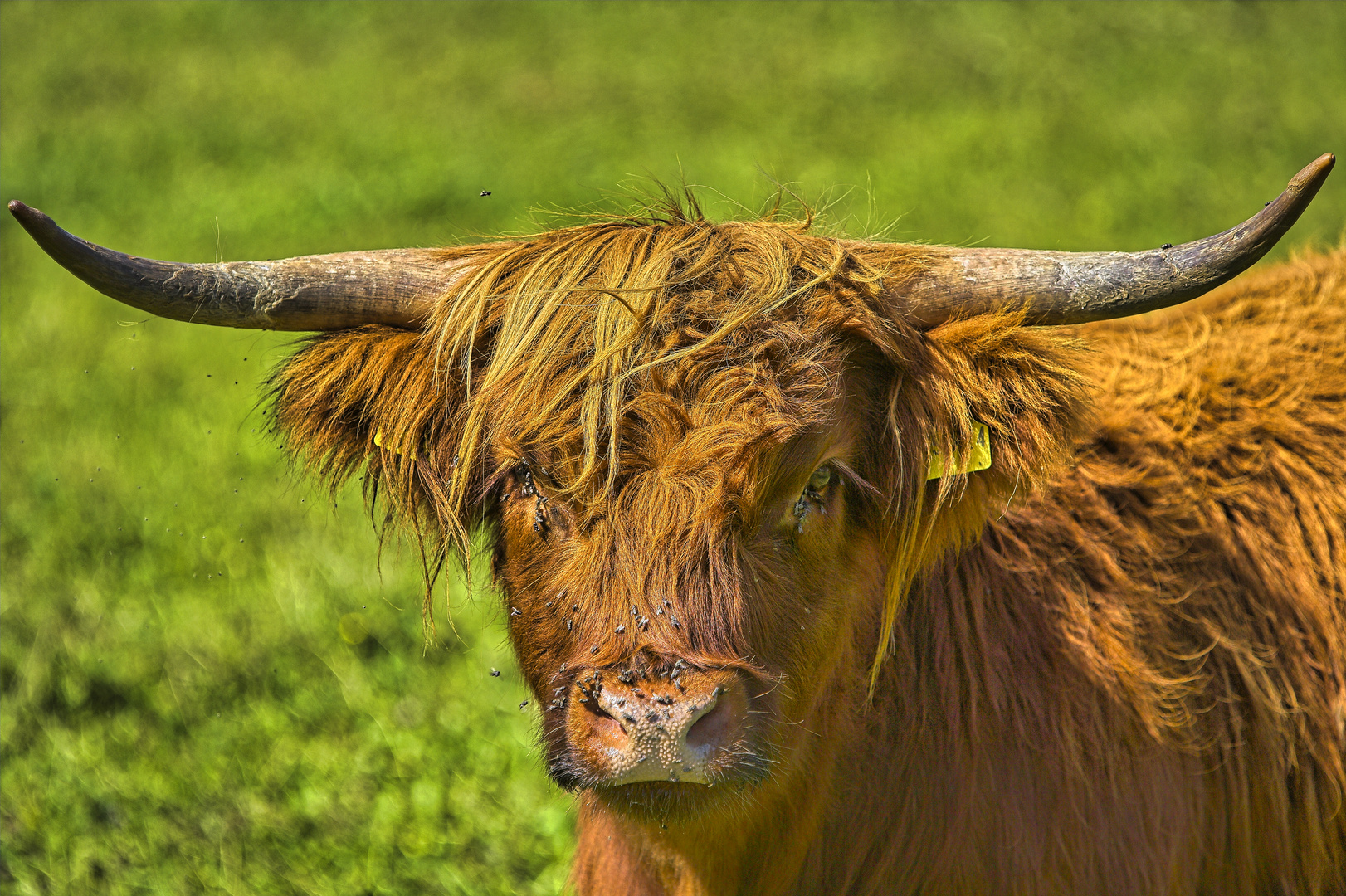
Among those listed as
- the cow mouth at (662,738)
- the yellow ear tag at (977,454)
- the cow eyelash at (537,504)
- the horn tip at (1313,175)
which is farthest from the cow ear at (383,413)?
the horn tip at (1313,175)

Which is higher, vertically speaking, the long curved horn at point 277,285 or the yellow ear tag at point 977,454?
the long curved horn at point 277,285

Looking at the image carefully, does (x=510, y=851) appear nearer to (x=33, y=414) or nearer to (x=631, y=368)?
(x=631, y=368)

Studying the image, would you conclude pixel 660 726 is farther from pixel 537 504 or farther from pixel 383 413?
pixel 383 413

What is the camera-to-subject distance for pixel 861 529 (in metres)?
2.55

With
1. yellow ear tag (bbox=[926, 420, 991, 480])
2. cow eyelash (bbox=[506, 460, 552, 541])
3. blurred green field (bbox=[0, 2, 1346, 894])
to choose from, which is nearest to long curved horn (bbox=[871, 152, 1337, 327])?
yellow ear tag (bbox=[926, 420, 991, 480])

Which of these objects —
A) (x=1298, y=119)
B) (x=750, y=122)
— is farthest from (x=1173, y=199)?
(x=750, y=122)

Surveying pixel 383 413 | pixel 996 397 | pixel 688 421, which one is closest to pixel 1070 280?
pixel 996 397

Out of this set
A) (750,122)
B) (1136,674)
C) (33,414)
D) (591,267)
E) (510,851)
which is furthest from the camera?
(750,122)

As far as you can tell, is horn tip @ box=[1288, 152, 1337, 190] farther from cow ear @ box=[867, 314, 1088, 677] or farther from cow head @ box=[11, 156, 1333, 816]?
cow ear @ box=[867, 314, 1088, 677]

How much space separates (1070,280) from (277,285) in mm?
1699

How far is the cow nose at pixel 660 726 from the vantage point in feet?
6.34

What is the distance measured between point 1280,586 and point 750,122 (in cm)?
1078

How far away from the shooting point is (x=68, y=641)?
4855mm

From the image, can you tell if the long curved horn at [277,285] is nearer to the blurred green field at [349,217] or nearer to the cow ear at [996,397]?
the blurred green field at [349,217]
